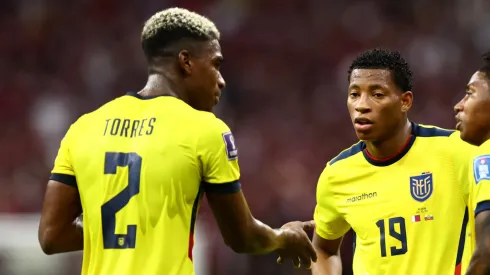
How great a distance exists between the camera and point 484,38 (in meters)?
12.1

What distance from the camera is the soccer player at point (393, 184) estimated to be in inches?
179

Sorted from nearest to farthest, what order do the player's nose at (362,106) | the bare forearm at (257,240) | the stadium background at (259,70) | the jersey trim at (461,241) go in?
the bare forearm at (257,240)
the jersey trim at (461,241)
the player's nose at (362,106)
the stadium background at (259,70)

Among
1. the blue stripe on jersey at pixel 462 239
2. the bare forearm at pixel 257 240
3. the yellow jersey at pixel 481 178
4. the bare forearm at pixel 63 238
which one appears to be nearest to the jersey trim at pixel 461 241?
the blue stripe on jersey at pixel 462 239

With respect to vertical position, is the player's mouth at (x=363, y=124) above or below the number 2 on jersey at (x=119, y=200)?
above

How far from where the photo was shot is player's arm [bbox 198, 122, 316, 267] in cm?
365

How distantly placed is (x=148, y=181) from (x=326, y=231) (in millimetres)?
1785

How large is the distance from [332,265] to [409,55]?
750cm

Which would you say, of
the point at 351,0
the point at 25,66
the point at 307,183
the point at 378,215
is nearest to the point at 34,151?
the point at 25,66

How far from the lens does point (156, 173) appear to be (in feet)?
11.8

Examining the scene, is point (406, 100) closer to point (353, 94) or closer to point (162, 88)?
point (353, 94)

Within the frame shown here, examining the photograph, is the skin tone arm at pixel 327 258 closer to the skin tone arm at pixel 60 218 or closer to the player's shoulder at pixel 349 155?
the player's shoulder at pixel 349 155

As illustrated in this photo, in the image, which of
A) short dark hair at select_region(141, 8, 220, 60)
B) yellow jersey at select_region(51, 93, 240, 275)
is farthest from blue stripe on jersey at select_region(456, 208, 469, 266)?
short dark hair at select_region(141, 8, 220, 60)

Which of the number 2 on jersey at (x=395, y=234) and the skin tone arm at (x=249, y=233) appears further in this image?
the number 2 on jersey at (x=395, y=234)

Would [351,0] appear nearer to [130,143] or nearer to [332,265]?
[332,265]
